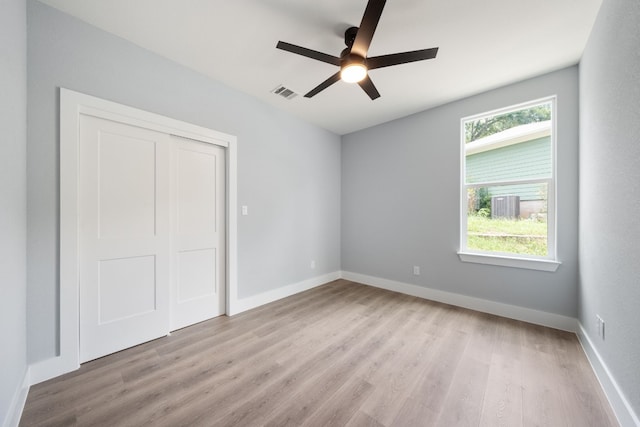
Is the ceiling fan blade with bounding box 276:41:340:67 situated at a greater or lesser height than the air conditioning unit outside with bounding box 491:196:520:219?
greater

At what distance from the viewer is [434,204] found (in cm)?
334

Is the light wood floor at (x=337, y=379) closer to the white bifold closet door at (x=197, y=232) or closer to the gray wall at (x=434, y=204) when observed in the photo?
the white bifold closet door at (x=197, y=232)

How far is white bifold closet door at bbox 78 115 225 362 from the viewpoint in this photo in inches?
76.7

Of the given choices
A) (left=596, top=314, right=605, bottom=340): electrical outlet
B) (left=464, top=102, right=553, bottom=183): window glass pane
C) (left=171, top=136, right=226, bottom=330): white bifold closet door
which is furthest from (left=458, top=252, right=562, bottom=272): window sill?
(left=171, top=136, right=226, bottom=330): white bifold closet door

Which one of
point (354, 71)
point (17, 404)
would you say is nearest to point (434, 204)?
point (354, 71)

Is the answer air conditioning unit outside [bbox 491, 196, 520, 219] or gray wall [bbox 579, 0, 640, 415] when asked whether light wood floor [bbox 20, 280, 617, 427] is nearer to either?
gray wall [bbox 579, 0, 640, 415]

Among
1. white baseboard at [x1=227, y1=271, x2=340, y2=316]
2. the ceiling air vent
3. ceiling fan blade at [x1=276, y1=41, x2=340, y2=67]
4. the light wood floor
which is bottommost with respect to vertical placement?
the light wood floor

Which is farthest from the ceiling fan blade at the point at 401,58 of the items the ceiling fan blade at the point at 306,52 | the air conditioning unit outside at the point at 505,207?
the air conditioning unit outside at the point at 505,207

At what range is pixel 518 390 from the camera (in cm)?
162

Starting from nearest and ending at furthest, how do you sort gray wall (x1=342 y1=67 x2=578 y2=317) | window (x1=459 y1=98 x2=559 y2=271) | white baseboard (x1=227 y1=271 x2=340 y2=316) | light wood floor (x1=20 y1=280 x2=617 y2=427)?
light wood floor (x1=20 y1=280 x2=617 y2=427)
gray wall (x1=342 y1=67 x2=578 y2=317)
window (x1=459 y1=98 x2=559 y2=271)
white baseboard (x1=227 y1=271 x2=340 y2=316)

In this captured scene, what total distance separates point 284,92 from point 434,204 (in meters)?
2.53

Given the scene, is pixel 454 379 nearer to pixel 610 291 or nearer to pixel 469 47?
pixel 610 291

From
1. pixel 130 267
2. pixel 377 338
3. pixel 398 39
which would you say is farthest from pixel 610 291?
pixel 130 267

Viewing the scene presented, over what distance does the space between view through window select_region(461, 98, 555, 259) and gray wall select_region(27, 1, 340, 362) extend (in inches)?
85.7
